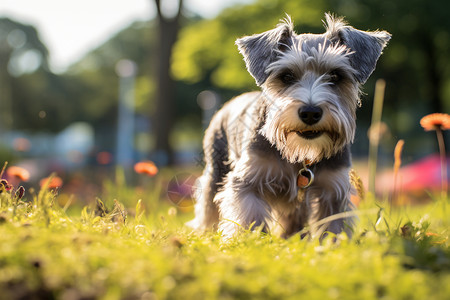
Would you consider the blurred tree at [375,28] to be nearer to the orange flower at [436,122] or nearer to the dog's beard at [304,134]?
the orange flower at [436,122]

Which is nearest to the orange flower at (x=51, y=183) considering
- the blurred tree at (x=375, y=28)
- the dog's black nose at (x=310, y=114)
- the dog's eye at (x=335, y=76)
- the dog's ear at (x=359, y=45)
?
the dog's black nose at (x=310, y=114)

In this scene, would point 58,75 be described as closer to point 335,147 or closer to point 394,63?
point 394,63

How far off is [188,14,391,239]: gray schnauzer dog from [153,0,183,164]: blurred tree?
11.9 meters

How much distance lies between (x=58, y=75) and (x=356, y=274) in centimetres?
5017

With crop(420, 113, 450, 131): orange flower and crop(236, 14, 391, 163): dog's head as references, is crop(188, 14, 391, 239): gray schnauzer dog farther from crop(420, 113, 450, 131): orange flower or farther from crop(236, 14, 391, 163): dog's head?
crop(420, 113, 450, 131): orange flower

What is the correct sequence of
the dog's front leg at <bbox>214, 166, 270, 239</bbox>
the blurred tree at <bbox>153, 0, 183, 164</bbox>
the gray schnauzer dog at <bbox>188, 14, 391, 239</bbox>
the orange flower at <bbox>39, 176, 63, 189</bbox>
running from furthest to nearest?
the blurred tree at <bbox>153, 0, 183, 164</bbox>, the dog's front leg at <bbox>214, 166, 270, 239</bbox>, the gray schnauzer dog at <bbox>188, 14, 391, 239</bbox>, the orange flower at <bbox>39, 176, 63, 189</bbox>

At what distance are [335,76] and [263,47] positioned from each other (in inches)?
28.1

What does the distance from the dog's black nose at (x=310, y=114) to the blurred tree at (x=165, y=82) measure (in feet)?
41.1

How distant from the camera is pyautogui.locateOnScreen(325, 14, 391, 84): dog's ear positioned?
4379 mm

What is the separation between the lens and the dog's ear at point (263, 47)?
4414 mm

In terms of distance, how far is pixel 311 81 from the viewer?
4.18 m

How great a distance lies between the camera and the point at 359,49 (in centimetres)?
443

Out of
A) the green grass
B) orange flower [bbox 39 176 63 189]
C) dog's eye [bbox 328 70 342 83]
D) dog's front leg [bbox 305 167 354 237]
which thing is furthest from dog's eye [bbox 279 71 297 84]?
orange flower [bbox 39 176 63 189]

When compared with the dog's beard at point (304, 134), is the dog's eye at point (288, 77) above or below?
above
